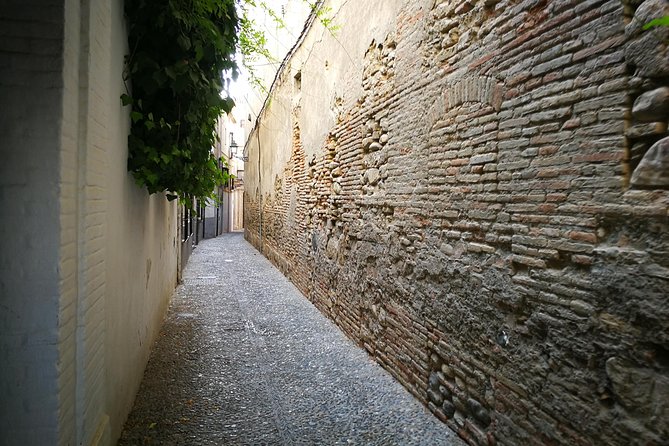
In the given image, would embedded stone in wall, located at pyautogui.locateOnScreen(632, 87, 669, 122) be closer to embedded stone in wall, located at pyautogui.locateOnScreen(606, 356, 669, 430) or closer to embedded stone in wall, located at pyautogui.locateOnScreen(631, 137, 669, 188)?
embedded stone in wall, located at pyautogui.locateOnScreen(631, 137, 669, 188)

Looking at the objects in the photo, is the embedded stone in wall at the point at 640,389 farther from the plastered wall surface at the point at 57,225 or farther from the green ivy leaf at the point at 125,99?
the green ivy leaf at the point at 125,99

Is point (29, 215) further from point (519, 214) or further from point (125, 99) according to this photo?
point (519, 214)

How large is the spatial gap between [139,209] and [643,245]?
3.23m

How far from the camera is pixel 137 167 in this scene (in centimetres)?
323

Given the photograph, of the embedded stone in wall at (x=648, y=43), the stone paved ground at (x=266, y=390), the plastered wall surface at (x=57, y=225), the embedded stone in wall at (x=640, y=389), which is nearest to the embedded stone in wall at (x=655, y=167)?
the embedded stone in wall at (x=648, y=43)

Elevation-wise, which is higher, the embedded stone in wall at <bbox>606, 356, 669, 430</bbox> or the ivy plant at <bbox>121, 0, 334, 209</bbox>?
the ivy plant at <bbox>121, 0, 334, 209</bbox>

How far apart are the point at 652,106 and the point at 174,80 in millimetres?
2737

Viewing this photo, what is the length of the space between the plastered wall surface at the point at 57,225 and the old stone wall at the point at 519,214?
2.04 metres

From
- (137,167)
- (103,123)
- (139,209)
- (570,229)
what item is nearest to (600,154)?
(570,229)

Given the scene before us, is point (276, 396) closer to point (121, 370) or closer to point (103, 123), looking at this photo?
point (121, 370)

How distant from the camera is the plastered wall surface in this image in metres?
1.66

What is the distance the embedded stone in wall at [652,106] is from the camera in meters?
1.74

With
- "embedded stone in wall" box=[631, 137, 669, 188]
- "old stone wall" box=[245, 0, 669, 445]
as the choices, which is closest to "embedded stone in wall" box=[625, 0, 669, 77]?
"old stone wall" box=[245, 0, 669, 445]

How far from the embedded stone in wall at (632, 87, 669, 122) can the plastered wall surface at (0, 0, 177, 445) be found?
2.15 meters
